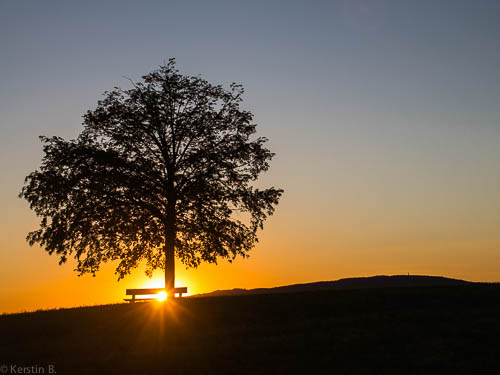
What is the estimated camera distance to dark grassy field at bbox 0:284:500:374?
1923cm

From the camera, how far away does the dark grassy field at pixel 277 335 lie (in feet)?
63.1

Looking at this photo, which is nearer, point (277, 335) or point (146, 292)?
point (277, 335)

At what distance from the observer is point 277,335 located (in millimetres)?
23203

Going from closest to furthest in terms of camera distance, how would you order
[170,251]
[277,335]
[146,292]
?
[277,335] < [146,292] < [170,251]

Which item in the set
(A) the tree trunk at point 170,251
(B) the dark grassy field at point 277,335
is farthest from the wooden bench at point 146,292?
(B) the dark grassy field at point 277,335

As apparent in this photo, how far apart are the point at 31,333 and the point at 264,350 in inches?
450

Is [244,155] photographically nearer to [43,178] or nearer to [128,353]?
[43,178]

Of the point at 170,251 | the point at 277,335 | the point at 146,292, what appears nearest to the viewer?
the point at 277,335

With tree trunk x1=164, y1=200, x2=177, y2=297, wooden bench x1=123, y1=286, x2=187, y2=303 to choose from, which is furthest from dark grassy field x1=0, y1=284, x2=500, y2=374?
tree trunk x1=164, y1=200, x2=177, y2=297

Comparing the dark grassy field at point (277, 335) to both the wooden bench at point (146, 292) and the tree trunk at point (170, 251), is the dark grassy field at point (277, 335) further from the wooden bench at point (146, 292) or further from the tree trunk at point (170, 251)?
the tree trunk at point (170, 251)

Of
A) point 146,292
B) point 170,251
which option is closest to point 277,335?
point 146,292

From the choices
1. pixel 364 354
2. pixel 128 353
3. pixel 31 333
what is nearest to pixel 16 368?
pixel 128 353

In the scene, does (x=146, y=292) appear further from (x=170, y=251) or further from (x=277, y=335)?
(x=277, y=335)

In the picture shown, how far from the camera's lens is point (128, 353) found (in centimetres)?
2152
